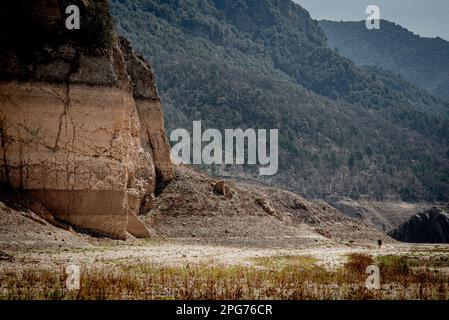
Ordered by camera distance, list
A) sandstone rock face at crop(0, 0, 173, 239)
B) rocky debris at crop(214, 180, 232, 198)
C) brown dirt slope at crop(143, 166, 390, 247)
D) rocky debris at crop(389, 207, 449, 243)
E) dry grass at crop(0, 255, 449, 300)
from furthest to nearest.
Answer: rocky debris at crop(389, 207, 449, 243)
rocky debris at crop(214, 180, 232, 198)
brown dirt slope at crop(143, 166, 390, 247)
sandstone rock face at crop(0, 0, 173, 239)
dry grass at crop(0, 255, 449, 300)

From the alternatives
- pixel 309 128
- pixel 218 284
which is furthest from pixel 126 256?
pixel 309 128

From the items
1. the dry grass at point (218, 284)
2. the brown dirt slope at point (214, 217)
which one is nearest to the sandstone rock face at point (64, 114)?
the brown dirt slope at point (214, 217)

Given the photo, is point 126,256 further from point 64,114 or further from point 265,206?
point 265,206

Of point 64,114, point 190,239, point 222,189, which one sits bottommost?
point 190,239

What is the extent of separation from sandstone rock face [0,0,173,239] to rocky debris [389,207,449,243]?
2095 inches

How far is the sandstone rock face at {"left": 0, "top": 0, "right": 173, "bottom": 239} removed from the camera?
33688mm

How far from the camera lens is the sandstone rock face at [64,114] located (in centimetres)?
3369

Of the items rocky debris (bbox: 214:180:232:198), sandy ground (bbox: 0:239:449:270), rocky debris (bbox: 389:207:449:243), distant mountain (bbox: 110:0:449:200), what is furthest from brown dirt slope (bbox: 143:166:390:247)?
distant mountain (bbox: 110:0:449:200)

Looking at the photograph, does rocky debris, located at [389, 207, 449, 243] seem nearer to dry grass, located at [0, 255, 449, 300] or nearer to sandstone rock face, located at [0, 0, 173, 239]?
sandstone rock face, located at [0, 0, 173, 239]

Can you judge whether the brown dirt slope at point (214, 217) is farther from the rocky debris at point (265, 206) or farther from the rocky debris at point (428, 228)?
the rocky debris at point (428, 228)

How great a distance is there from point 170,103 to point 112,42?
131212 millimetres

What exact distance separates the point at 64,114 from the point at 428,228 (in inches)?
2317

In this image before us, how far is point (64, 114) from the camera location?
34.8m

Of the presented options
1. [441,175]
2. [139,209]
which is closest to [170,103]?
[441,175]
